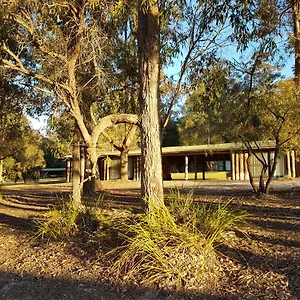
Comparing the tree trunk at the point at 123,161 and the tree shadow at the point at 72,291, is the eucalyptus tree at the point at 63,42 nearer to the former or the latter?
the tree shadow at the point at 72,291

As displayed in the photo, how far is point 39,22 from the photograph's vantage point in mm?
9086

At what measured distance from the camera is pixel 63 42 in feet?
29.7

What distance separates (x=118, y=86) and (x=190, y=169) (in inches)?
1086

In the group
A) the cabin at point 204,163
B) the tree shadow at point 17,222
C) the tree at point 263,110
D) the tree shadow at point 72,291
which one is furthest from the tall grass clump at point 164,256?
the cabin at point 204,163

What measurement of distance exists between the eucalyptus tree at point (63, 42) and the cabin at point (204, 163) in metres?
15.9

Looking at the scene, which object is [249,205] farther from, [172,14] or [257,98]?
[172,14]

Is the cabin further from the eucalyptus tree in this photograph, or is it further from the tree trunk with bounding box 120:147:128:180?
the eucalyptus tree

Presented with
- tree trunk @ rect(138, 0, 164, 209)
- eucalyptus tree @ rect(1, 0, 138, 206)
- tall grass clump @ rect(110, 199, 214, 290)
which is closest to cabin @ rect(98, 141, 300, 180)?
eucalyptus tree @ rect(1, 0, 138, 206)

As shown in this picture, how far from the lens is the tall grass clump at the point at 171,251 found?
5000mm

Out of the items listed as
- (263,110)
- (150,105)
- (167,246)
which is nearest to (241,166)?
(263,110)

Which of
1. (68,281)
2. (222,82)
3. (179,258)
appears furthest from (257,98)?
(68,281)

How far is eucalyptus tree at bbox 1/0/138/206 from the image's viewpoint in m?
8.05

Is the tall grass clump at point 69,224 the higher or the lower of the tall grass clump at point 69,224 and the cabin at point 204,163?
the lower

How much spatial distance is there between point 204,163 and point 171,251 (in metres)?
28.8
